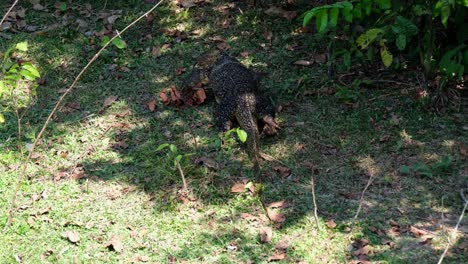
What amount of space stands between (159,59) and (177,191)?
2.34 meters

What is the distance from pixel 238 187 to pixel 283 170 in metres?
0.44

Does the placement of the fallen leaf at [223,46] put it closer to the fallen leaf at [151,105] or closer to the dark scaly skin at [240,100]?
the dark scaly skin at [240,100]

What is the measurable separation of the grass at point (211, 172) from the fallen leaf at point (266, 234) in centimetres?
4

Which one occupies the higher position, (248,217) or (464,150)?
(464,150)

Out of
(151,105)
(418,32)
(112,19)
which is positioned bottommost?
(151,105)

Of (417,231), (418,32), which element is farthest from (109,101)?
(417,231)

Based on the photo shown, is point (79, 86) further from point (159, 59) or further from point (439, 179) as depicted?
point (439, 179)

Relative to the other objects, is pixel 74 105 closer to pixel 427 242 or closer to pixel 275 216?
pixel 275 216

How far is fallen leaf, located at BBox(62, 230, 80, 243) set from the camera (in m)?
4.65

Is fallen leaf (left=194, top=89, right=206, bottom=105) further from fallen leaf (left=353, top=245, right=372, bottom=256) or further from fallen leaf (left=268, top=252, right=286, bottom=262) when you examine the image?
fallen leaf (left=353, top=245, right=372, bottom=256)

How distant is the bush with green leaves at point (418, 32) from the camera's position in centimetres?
512

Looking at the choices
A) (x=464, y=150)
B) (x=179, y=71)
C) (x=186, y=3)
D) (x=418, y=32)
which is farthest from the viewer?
(x=186, y=3)

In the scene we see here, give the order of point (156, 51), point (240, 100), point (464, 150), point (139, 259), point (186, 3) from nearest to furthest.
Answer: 1. point (139, 259)
2. point (464, 150)
3. point (240, 100)
4. point (156, 51)
5. point (186, 3)

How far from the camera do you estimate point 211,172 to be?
17.3 ft
